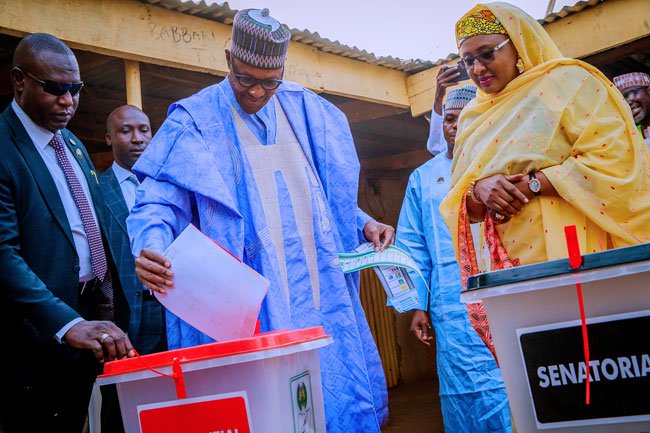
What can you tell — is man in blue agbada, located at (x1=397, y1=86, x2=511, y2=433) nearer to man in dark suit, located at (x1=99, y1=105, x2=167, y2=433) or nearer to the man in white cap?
the man in white cap

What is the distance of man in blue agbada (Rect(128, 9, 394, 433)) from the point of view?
7.32 feet

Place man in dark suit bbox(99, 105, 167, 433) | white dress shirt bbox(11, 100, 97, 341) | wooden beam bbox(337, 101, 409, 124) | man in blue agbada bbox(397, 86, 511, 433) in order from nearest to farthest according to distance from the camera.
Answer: white dress shirt bbox(11, 100, 97, 341) → man in dark suit bbox(99, 105, 167, 433) → man in blue agbada bbox(397, 86, 511, 433) → wooden beam bbox(337, 101, 409, 124)

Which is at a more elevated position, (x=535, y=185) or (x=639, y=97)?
(x=639, y=97)

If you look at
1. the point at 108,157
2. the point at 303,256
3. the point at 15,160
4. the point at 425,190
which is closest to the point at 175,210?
the point at 303,256

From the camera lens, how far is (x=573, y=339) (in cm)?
153

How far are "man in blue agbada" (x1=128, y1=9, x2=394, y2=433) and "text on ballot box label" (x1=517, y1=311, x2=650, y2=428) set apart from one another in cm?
87

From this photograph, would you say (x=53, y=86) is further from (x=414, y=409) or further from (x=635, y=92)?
(x=414, y=409)

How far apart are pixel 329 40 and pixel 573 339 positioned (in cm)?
425

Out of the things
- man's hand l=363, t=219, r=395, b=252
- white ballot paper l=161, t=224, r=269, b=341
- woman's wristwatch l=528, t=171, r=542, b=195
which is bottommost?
white ballot paper l=161, t=224, r=269, b=341

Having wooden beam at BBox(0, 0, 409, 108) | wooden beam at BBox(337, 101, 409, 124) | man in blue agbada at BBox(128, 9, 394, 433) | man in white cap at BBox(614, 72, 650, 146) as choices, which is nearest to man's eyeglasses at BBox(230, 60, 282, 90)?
man in blue agbada at BBox(128, 9, 394, 433)

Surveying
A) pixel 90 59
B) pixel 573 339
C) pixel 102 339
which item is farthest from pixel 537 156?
pixel 90 59

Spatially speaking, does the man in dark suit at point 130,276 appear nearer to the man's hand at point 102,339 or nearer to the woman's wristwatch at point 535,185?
the man's hand at point 102,339

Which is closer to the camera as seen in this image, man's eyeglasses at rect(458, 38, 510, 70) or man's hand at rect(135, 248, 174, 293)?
man's hand at rect(135, 248, 174, 293)

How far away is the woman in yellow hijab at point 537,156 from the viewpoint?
6.85 feet
